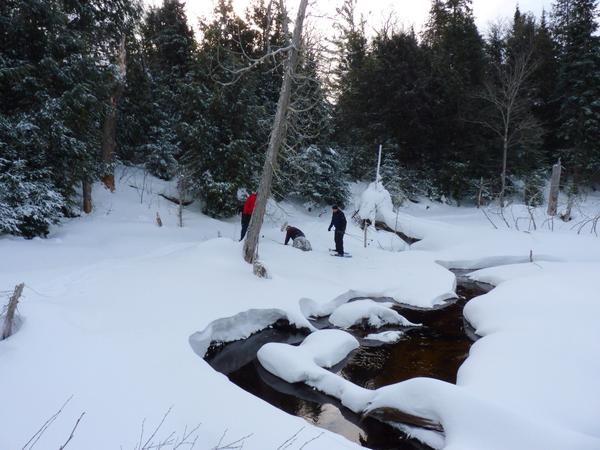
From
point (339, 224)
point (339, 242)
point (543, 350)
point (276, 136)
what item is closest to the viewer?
point (543, 350)

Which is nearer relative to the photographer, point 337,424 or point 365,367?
point 337,424

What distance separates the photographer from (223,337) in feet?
22.0

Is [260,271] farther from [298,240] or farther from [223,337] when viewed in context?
[298,240]

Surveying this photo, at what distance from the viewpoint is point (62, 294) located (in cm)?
629

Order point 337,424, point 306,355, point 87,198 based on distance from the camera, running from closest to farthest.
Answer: point 337,424
point 306,355
point 87,198

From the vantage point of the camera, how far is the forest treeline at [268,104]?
10.1 metres

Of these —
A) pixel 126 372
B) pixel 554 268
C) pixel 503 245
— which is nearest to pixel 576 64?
pixel 503 245

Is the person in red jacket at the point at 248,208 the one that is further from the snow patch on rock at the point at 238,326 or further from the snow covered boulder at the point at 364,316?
the snow covered boulder at the point at 364,316

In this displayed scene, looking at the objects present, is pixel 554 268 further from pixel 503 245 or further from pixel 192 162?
pixel 192 162

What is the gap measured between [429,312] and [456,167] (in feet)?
51.8

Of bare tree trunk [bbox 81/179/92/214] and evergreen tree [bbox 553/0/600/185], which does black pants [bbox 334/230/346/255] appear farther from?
evergreen tree [bbox 553/0/600/185]

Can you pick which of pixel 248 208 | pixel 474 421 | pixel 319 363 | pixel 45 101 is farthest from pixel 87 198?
pixel 474 421

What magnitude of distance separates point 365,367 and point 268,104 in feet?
48.0

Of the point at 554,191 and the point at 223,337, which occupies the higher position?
the point at 554,191
